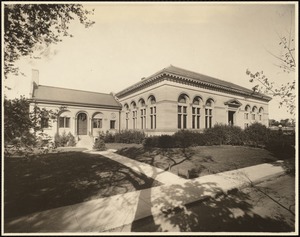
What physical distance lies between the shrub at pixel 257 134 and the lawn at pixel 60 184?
47.9 feet

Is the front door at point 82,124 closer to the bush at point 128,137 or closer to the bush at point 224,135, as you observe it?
the bush at point 128,137

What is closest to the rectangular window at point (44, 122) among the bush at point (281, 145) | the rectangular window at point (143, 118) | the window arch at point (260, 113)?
the bush at point (281, 145)

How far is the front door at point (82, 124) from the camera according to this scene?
83.5 feet

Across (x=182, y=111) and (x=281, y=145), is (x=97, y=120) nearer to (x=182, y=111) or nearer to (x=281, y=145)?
(x=182, y=111)

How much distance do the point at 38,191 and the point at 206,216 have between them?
18.9ft

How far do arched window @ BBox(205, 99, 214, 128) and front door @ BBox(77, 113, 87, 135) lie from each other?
1777 cm

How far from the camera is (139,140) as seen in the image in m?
20.0

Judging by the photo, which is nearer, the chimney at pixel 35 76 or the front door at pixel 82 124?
the front door at pixel 82 124

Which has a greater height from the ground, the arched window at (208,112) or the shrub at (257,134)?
the arched window at (208,112)

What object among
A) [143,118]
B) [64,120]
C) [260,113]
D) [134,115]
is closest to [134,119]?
[134,115]

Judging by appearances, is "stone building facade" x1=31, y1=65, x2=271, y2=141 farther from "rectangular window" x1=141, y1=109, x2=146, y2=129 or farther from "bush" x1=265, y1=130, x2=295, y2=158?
"bush" x1=265, y1=130, x2=295, y2=158

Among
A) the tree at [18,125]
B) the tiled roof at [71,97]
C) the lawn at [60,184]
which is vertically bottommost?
the lawn at [60,184]

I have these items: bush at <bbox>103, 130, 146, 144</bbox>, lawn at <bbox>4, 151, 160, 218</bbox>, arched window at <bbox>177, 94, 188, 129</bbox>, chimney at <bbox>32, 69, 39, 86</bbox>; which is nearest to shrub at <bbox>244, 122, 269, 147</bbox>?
arched window at <bbox>177, 94, 188, 129</bbox>

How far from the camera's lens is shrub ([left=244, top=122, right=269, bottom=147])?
55.5 ft
